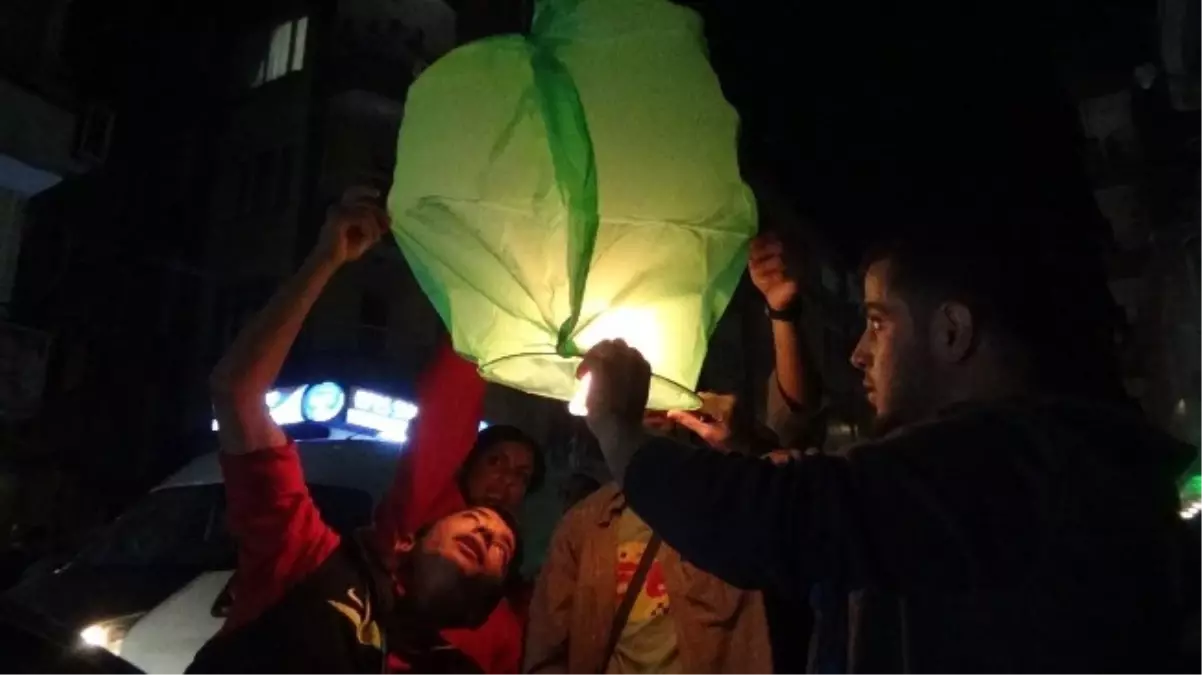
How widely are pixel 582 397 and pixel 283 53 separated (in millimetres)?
21542

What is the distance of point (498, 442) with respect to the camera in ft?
11.9

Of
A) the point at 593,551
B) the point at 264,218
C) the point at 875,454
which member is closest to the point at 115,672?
the point at 593,551

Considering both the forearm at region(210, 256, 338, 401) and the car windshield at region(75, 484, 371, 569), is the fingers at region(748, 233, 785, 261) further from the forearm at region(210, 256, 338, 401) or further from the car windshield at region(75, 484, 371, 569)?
the car windshield at region(75, 484, 371, 569)

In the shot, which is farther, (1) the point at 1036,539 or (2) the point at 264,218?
(2) the point at 264,218

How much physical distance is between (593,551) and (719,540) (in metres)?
1.83

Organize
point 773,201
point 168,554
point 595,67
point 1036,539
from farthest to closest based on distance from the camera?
point 773,201
point 168,554
point 595,67
point 1036,539

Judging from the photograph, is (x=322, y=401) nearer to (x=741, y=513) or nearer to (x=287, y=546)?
(x=287, y=546)

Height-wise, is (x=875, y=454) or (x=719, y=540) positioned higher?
(x=875, y=454)

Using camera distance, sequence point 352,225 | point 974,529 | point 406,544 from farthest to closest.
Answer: point 406,544 < point 352,225 < point 974,529

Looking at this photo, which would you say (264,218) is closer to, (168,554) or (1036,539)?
(168,554)

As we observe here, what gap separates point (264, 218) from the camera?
1947cm

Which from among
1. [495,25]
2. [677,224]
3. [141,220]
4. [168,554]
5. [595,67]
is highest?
[495,25]

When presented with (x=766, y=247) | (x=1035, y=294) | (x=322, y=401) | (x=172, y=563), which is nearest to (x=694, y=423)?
(x=766, y=247)

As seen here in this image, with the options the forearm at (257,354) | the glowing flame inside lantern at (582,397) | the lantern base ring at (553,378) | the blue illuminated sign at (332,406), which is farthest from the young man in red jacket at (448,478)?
the blue illuminated sign at (332,406)
